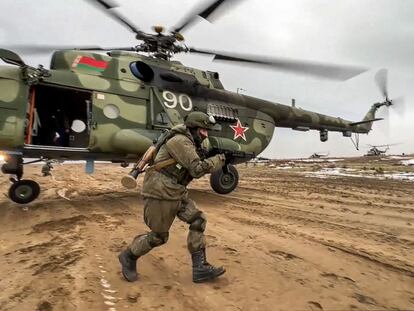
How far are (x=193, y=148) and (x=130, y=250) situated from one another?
50.4 inches

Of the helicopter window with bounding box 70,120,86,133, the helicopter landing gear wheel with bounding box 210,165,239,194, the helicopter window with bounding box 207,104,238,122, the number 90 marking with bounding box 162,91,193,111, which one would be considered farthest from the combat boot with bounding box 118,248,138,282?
the helicopter window with bounding box 70,120,86,133

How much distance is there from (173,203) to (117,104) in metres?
5.29

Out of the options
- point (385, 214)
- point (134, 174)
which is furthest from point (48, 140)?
point (385, 214)

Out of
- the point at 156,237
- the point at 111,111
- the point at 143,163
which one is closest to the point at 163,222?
the point at 156,237

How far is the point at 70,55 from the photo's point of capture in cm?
839

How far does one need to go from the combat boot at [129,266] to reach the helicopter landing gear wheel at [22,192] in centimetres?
538

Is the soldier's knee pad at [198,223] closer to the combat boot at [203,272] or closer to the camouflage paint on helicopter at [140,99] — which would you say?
the combat boot at [203,272]

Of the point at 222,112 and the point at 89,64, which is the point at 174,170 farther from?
the point at 222,112

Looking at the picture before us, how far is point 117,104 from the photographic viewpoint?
8422 mm

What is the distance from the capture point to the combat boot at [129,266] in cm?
368

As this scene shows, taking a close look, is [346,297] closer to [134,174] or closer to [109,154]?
[134,174]

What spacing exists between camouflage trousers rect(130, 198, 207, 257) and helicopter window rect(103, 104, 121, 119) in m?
4.96

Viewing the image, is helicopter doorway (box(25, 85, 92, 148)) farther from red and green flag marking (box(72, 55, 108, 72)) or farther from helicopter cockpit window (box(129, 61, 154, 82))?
helicopter cockpit window (box(129, 61, 154, 82))

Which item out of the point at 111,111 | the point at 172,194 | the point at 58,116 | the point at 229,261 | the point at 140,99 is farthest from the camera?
the point at 58,116
